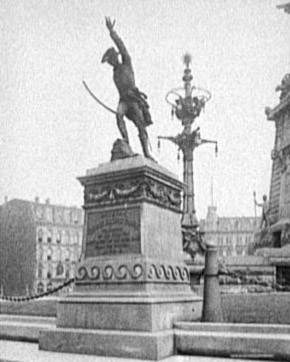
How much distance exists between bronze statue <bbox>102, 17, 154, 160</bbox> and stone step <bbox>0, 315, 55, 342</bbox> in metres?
3.47

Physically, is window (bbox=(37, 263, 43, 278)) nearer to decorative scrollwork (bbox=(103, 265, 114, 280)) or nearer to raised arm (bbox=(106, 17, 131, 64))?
raised arm (bbox=(106, 17, 131, 64))

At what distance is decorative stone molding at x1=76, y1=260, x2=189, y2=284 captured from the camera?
729 centimetres

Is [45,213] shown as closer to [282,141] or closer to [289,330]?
[282,141]

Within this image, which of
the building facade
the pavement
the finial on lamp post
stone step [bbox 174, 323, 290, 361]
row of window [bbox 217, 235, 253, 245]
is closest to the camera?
stone step [bbox 174, 323, 290, 361]

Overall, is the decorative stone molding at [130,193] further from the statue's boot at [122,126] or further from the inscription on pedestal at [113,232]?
the statue's boot at [122,126]

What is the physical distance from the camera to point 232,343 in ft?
20.7

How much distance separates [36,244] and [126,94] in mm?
68127

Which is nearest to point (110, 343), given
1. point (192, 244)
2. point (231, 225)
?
point (192, 244)

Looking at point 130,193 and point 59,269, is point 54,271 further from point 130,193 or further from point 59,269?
point 130,193

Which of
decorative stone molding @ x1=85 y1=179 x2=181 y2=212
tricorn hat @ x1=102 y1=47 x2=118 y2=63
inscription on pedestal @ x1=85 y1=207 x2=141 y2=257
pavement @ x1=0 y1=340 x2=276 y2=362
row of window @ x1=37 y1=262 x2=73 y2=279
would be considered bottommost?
row of window @ x1=37 y1=262 x2=73 y2=279

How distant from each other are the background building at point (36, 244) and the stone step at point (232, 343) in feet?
151

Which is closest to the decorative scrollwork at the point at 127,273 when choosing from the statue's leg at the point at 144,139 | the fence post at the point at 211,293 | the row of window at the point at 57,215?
the fence post at the point at 211,293

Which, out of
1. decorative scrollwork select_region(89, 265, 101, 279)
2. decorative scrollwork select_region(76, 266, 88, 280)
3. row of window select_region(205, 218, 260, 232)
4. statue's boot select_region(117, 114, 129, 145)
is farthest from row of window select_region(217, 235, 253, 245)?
decorative scrollwork select_region(89, 265, 101, 279)

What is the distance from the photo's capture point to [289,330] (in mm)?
6375
